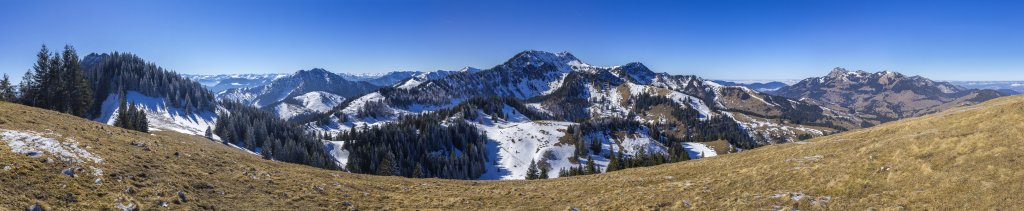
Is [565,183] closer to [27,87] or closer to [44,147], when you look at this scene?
[44,147]

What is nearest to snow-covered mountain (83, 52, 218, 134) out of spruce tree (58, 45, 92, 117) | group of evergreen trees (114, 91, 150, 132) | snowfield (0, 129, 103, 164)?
group of evergreen trees (114, 91, 150, 132)

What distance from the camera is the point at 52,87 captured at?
8606cm

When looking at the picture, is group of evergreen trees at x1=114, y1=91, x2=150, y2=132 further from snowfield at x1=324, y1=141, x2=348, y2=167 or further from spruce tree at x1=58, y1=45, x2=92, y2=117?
snowfield at x1=324, y1=141, x2=348, y2=167

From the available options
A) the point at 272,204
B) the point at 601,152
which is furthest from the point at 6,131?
the point at 601,152

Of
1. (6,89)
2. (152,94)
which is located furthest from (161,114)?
(6,89)

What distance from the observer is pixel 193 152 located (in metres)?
32.8

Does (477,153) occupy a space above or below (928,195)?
below

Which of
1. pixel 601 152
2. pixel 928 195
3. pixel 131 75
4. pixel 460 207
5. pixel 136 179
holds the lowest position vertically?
pixel 601 152

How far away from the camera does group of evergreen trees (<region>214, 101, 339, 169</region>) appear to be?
416ft

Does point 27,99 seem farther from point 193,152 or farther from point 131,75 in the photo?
point 131,75

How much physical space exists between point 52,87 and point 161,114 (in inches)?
3302

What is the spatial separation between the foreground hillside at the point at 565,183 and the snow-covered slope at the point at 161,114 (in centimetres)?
14116

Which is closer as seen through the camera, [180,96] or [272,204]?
[272,204]

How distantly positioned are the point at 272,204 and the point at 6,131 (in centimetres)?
1793
